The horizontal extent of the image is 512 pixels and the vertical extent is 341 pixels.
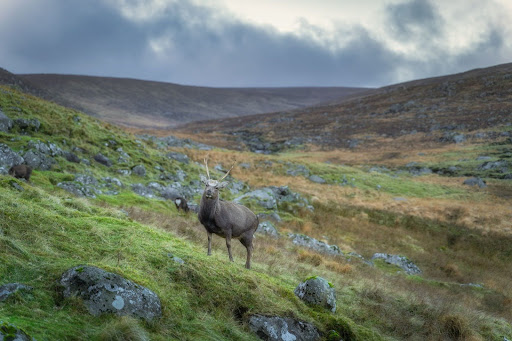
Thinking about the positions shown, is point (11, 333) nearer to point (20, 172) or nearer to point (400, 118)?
point (20, 172)

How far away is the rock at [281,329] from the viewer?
6.62 metres

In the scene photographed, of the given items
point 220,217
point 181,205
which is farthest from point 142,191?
point 220,217

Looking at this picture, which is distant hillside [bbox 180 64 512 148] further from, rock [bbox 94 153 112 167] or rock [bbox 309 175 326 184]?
rock [bbox 94 153 112 167]

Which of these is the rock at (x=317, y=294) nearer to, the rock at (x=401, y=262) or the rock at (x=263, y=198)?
the rock at (x=401, y=262)

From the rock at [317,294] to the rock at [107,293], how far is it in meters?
3.72

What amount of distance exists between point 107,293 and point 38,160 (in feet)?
55.1

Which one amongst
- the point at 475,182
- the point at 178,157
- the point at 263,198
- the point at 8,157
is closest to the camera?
the point at 8,157

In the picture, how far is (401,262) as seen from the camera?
67.8 feet

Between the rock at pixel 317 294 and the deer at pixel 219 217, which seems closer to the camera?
the rock at pixel 317 294

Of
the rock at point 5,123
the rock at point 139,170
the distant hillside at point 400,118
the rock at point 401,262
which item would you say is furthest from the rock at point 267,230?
the distant hillside at point 400,118

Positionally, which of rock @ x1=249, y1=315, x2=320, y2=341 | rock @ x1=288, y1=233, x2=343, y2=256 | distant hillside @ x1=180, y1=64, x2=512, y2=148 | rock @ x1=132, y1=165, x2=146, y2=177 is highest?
distant hillside @ x1=180, y1=64, x2=512, y2=148

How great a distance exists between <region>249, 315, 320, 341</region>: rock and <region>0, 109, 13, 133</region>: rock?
814 inches

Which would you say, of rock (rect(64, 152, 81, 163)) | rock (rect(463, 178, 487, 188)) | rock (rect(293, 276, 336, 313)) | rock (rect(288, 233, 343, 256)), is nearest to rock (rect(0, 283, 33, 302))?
rock (rect(293, 276, 336, 313))

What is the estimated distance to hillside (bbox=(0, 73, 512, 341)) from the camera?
241 inches
